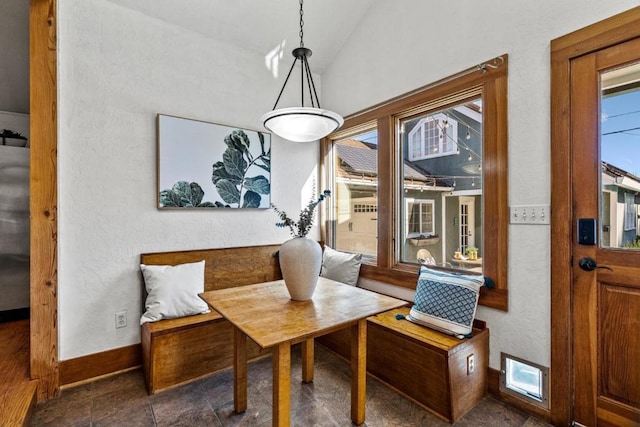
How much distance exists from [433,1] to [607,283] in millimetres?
2273

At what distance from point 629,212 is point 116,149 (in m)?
3.37

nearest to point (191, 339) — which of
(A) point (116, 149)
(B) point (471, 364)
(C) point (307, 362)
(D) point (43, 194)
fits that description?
(C) point (307, 362)

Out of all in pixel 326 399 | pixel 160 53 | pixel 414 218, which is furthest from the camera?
pixel 414 218

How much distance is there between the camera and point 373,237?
3078mm

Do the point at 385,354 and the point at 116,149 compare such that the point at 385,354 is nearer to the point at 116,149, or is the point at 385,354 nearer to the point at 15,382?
the point at 15,382

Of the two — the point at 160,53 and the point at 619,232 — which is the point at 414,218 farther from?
the point at 160,53

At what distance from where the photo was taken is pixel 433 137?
2594 mm

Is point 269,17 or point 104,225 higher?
point 269,17

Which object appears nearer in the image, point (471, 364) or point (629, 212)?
point (629, 212)

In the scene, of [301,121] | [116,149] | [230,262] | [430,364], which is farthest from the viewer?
[230,262]

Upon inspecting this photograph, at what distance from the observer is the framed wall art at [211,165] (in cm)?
256

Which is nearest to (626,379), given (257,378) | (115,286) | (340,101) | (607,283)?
(607,283)

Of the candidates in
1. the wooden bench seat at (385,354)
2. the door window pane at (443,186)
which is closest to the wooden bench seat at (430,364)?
the wooden bench seat at (385,354)

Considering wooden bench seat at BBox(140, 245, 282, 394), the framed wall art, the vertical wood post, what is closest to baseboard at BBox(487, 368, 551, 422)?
wooden bench seat at BBox(140, 245, 282, 394)
